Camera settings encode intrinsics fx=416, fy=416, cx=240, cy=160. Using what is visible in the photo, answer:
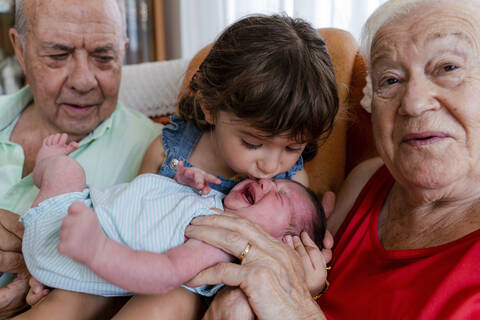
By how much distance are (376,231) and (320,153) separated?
453 millimetres

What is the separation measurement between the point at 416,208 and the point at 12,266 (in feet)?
4.38

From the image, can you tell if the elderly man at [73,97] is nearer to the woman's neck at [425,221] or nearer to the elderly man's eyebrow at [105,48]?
the elderly man's eyebrow at [105,48]

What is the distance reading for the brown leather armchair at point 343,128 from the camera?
1.67 meters

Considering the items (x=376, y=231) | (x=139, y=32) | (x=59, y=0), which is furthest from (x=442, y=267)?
(x=139, y=32)

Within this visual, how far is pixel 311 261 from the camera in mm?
1266

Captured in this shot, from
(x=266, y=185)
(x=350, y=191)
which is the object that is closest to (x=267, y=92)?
(x=266, y=185)

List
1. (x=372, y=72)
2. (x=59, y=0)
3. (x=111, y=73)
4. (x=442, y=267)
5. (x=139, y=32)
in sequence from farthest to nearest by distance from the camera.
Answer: (x=139, y=32)
(x=111, y=73)
(x=59, y=0)
(x=372, y=72)
(x=442, y=267)

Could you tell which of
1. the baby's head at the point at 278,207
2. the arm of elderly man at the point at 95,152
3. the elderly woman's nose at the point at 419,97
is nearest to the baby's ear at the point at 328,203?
the baby's head at the point at 278,207

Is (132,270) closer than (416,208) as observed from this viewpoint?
Yes

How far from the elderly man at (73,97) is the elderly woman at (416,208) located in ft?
3.02

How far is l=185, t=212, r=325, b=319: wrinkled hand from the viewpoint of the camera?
3.52 feet

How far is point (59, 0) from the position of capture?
1.72 m

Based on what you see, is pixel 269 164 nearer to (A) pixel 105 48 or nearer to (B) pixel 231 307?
(B) pixel 231 307

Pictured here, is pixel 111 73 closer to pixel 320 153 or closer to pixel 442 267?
pixel 320 153
